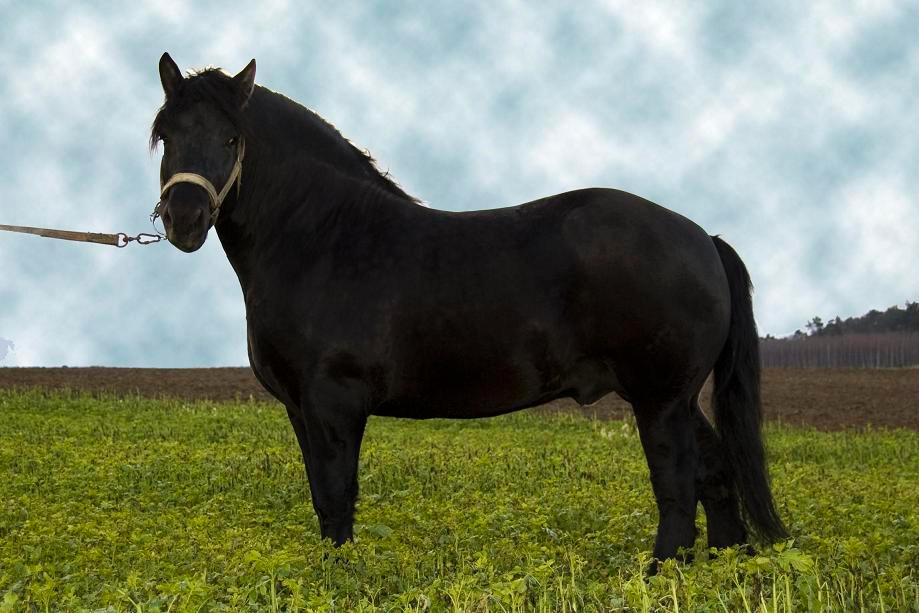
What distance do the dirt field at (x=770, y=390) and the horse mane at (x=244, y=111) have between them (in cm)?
1564

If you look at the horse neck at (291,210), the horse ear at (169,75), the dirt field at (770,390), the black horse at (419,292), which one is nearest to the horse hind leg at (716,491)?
the black horse at (419,292)

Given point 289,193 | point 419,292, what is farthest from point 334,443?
point 289,193

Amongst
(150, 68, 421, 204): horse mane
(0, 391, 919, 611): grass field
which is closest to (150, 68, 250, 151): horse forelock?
(150, 68, 421, 204): horse mane

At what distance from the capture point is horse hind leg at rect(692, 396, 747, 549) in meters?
6.87

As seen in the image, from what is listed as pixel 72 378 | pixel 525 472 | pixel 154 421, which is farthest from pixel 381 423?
pixel 72 378

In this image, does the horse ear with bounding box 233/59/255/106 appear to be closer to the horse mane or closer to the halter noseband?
the horse mane

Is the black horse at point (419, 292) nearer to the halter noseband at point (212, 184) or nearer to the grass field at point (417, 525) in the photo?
the halter noseband at point (212, 184)

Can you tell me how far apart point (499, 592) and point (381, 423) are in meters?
13.9

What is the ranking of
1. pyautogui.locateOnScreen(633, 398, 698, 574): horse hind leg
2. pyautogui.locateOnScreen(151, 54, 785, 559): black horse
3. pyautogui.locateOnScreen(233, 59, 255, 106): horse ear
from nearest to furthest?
pyautogui.locateOnScreen(151, 54, 785, 559): black horse → pyautogui.locateOnScreen(233, 59, 255, 106): horse ear → pyautogui.locateOnScreen(633, 398, 698, 574): horse hind leg

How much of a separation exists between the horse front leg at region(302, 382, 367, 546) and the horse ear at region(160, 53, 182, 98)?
2159mm

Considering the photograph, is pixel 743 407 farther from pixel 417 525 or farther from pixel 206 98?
pixel 206 98

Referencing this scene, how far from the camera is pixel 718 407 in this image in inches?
274

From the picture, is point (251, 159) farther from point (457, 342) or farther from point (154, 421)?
point (154, 421)

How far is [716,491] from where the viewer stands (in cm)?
692
